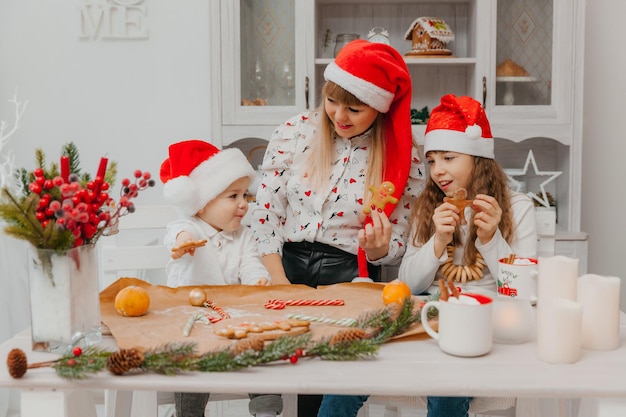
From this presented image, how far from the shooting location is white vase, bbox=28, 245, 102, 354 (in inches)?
42.4

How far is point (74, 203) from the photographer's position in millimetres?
1081

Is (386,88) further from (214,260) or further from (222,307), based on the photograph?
(222,307)

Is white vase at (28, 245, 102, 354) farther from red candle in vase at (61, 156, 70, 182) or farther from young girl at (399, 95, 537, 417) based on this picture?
young girl at (399, 95, 537, 417)

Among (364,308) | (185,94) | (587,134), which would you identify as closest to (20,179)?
(364,308)

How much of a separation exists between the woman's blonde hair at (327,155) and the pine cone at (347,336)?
3.03 ft

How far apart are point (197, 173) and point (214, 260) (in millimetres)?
238

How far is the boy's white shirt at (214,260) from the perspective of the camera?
1779mm

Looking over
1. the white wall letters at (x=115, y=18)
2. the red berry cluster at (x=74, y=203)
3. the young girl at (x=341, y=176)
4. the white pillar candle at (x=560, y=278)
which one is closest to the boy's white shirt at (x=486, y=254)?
the young girl at (x=341, y=176)

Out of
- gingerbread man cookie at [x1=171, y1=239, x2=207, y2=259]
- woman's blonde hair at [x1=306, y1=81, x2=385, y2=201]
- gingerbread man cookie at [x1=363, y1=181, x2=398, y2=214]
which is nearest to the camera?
gingerbread man cookie at [x1=171, y1=239, x2=207, y2=259]

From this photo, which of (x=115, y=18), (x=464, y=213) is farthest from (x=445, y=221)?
(x=115, y=18)

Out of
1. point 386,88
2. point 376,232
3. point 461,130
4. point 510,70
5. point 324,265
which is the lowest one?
point 324,265

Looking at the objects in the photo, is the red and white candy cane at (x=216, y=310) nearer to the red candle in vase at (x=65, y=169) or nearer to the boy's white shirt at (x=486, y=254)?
the red candle in vase at (x=65, y=169)

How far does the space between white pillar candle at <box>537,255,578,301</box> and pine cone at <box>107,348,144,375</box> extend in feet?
2.33

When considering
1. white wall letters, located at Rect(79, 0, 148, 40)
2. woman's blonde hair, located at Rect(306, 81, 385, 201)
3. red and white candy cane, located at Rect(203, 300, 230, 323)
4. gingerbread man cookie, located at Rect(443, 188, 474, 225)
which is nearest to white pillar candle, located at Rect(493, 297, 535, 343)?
red and white candy cane, located at Rect(203, 300, 230, 323)
